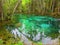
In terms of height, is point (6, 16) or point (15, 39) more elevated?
point (6, 16)

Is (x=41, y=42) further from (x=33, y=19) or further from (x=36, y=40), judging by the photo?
(x=33, y=19)

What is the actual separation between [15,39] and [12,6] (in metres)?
0.51

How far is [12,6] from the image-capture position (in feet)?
10.3

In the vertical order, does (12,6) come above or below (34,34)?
above

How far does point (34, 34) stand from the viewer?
10.1 feet

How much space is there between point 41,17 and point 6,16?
1.76 ft

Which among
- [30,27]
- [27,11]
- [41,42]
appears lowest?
[41,42]

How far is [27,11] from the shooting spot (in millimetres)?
3125

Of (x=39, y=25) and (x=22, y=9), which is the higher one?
(x=22, y=9)

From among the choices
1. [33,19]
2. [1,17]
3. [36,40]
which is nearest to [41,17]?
[33,19]

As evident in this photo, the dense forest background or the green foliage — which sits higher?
the dense forest background

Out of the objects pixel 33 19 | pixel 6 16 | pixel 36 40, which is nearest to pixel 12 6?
pixel 6 16

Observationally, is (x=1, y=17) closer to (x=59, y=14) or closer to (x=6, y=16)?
(x=6, y=16)

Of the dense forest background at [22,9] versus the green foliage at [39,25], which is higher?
the dense forest background at [22,9]
